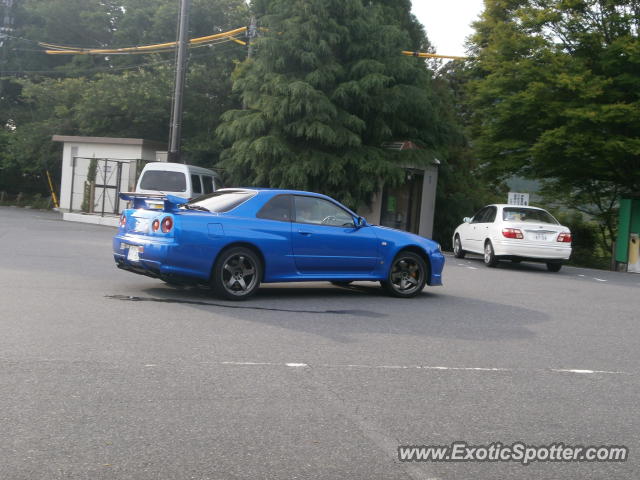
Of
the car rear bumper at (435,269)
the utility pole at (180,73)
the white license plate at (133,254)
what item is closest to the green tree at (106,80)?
the utility pole at (180,73)

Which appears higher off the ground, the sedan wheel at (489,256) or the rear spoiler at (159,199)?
the rear spoiler at (159,199)

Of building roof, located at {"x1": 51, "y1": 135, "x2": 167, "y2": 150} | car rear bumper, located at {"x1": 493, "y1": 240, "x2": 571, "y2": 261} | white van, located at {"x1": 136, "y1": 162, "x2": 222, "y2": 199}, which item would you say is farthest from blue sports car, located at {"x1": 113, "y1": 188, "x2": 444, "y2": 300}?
building roof, located at {"x1": 51, "y1": 135, "x2": 167, "y2": 150}

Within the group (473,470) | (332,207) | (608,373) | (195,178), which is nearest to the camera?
(473,470)

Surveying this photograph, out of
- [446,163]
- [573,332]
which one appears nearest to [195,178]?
[446,163]

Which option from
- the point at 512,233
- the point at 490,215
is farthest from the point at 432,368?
the point at 490,215

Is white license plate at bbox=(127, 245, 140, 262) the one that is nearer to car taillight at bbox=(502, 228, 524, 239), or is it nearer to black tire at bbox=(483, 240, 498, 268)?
car taillight at bbox=(502, 228, 524, 239)

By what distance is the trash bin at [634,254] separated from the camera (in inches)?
945

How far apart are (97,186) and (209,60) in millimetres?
12223

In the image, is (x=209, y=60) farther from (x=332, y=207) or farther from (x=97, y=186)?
(x=332, y=207)

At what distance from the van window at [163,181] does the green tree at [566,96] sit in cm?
1095

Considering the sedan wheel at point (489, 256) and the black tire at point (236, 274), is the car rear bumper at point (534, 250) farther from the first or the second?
the black tire at point (236, 274)

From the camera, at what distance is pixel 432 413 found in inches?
212

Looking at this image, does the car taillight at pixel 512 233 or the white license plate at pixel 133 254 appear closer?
the white license plate at pixel 133 254

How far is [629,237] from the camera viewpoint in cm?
2436
